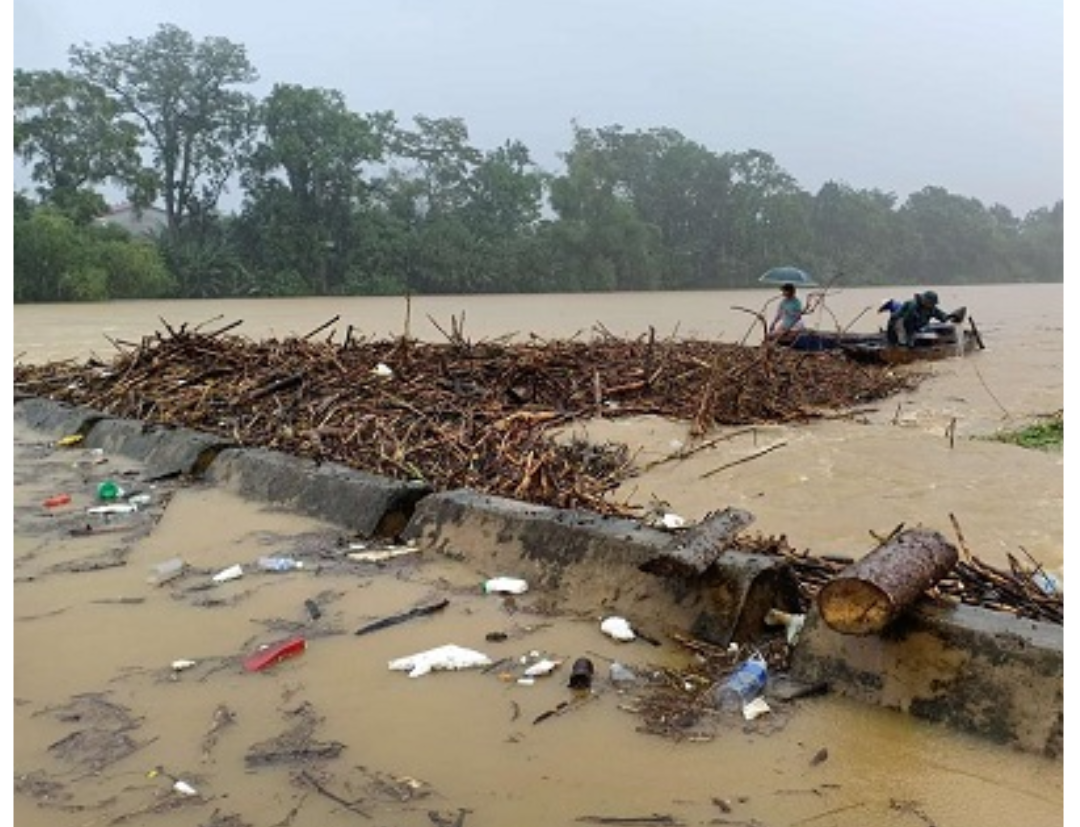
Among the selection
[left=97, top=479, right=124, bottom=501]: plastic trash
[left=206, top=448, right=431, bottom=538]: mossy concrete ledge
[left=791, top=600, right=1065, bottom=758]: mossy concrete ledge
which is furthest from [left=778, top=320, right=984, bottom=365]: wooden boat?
[left=791, top=600, right=1065, bottom=758]: mossy concrete ledge

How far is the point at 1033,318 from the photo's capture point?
3206cm

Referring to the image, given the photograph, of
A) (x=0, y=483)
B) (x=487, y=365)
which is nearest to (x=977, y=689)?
(x=0, y=483)

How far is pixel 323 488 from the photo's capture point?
465 centimetres

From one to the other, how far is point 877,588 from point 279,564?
2.32m

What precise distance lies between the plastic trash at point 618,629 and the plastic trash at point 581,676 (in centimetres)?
30

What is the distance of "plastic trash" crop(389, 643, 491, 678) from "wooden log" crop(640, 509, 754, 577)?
609mm

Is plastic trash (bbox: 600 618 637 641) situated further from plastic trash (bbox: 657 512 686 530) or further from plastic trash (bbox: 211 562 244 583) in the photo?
plastic trash (bbox: 211 562 244 583)

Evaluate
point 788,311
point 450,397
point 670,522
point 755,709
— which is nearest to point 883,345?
point 788,311

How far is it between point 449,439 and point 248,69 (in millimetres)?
42090

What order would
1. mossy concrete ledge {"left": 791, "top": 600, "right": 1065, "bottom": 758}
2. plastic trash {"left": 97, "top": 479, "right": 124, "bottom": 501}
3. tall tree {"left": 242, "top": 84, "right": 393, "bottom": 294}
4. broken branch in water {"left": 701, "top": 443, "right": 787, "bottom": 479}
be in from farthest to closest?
tall tree {"left": 242, "top": 84, "right": 393, "bottom": 294}
broken branch in water {"left": 701, "top": 443, "right": 787, "bottom": 479}
plastic trash {"left": 97, "top": 479, "right": 124, "bottom": 501}
mossy concrete ledge {"left": 791, "top": 600, "right": 1065, "bottom": 758}

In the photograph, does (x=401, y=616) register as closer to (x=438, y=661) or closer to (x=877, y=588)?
(x=438, y=661)

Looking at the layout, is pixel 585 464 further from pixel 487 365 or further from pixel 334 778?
pixel 334 778

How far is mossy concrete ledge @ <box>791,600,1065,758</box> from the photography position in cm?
238

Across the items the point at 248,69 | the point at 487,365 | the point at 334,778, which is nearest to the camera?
the point at 334,778
